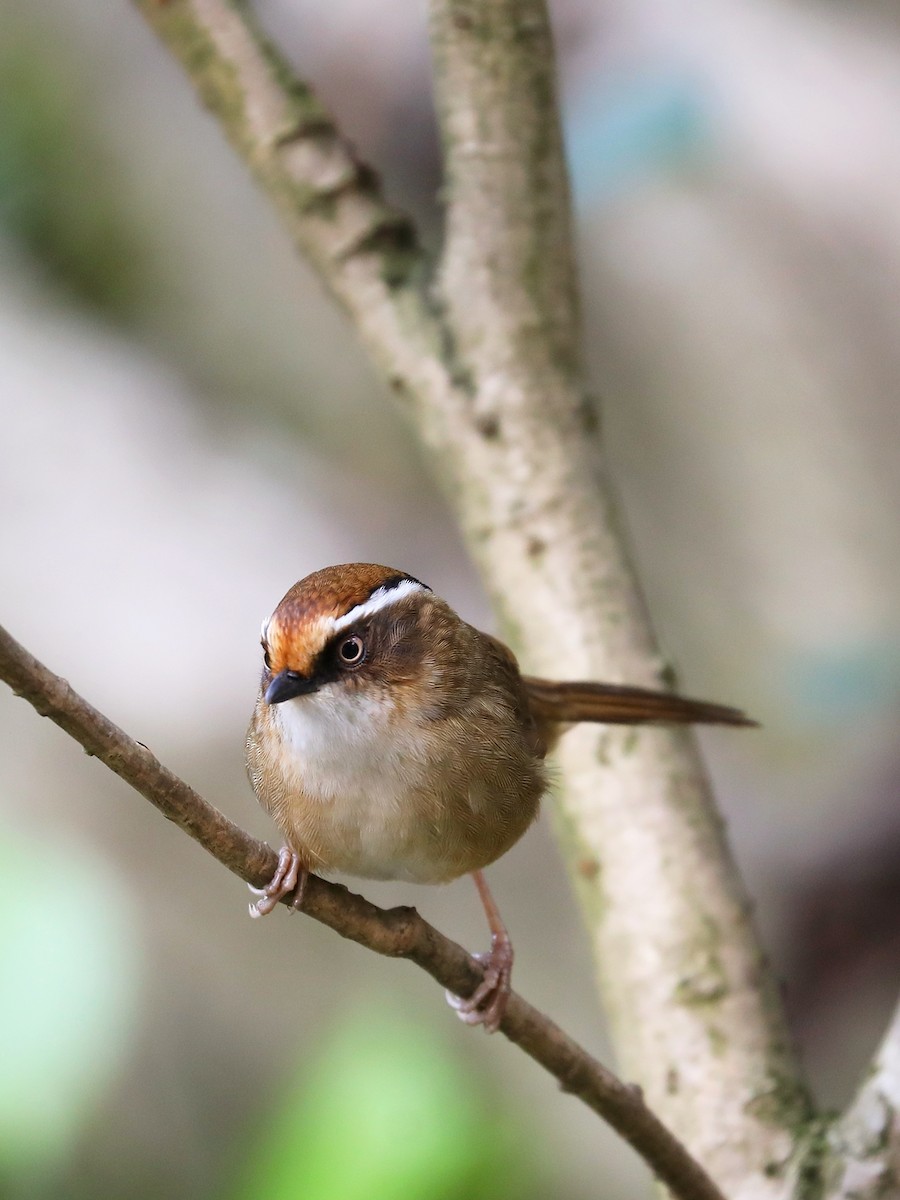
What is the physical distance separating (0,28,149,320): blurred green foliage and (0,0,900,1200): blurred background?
14mm

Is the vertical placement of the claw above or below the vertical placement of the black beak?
below

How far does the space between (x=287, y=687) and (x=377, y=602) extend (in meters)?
0.27

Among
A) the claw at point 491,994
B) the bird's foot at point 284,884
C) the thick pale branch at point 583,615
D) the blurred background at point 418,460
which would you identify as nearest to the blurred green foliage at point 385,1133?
the blurred background at point 418,460

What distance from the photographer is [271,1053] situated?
4.56 meters

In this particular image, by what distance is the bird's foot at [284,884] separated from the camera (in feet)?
5.85

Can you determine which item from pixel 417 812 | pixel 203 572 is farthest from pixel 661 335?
pixel 417 812

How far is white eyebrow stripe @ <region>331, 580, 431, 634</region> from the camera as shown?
1.92 meters

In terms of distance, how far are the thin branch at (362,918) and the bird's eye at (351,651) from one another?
342 mm

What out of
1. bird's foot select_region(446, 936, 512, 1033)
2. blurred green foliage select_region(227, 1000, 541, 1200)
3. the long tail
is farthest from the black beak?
blurred green foliage select_region(227, 1000, 541, 1200)

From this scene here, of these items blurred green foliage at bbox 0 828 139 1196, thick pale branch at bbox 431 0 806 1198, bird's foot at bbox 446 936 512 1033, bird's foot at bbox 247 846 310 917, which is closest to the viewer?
bird's foot at bbox 247 846 310 917

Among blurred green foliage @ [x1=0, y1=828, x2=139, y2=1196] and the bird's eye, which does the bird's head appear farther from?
blurred green foliage @ [x1=0, y1=828, x2=139, y2=1196]

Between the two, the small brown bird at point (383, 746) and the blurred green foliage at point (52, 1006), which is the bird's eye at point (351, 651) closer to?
the small brown bird at point (383, 746)

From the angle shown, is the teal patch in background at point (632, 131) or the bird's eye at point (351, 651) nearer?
the bird's eye at point (351, 651)

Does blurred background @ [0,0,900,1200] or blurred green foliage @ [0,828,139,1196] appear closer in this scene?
blurred green foliage @ [0,828,139,1196]
